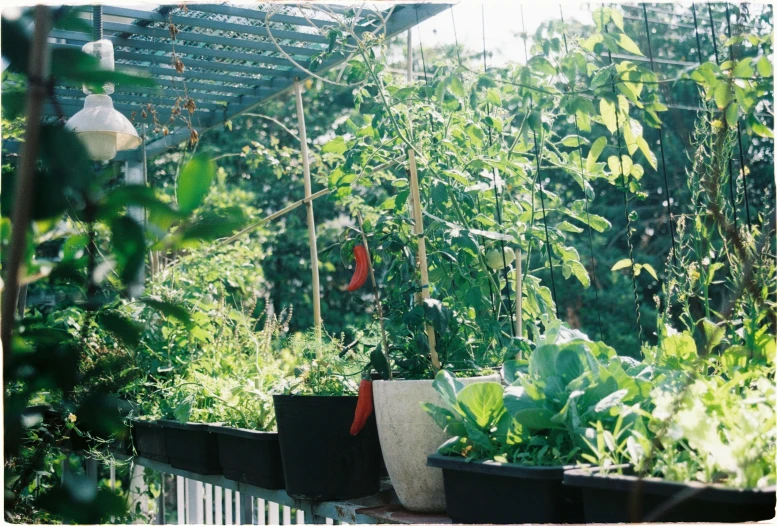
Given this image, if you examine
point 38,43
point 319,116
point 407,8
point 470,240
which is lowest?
point 470,240

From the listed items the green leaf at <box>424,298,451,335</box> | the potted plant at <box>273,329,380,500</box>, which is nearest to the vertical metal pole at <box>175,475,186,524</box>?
the potted plant at <box>273,329,380,500</box>

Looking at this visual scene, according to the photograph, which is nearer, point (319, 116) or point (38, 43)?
point (38, 43)

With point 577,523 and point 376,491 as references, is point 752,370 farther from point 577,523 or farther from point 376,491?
point 376,491

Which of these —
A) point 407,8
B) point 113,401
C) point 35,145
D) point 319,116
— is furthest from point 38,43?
point 319,116

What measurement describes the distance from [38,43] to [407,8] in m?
2.04

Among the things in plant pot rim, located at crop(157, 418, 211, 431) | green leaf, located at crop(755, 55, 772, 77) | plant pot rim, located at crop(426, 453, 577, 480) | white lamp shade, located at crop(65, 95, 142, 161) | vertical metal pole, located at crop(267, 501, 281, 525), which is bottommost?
vertical metal pole, located at crop(267, 501, 281, 525)

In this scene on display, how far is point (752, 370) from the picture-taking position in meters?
1.21

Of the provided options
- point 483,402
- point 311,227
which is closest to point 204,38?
point 311,227

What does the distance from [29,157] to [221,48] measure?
299cm

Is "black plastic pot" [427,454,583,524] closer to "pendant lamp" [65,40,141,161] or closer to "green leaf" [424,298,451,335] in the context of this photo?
"green leaf" [424,298,451,335]

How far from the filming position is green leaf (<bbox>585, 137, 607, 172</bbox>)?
1470 millimetres

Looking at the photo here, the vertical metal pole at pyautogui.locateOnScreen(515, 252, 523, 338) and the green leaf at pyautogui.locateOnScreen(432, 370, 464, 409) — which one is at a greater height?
the vertical metal pole at pyautogui.locateOnScreen(515, 252, 523, 338)

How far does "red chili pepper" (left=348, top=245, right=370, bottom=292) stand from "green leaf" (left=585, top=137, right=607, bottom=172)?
0.56 meters

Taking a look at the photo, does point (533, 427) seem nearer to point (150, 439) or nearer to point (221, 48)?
point (150, 439)
